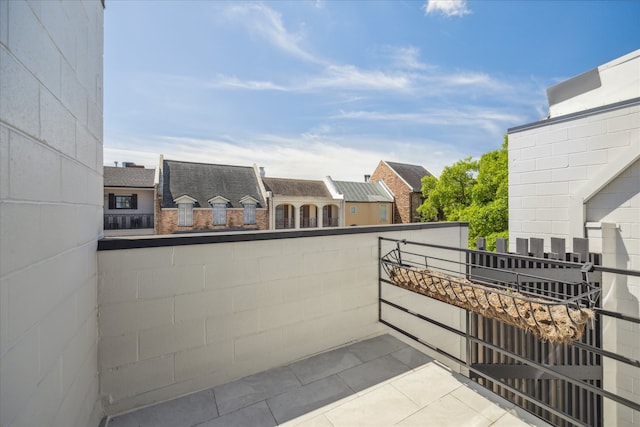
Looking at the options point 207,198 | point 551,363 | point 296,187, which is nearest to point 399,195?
point 296,187

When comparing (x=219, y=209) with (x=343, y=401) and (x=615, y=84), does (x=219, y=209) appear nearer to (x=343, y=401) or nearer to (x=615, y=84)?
(x=343, y=401)

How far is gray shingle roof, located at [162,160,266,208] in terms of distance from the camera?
556 inches

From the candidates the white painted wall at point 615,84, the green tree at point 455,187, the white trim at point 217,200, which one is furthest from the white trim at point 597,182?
the white trim at point 217,200

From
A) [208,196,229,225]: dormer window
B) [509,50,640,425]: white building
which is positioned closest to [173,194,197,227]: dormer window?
[208,196,229,225]: dormer window

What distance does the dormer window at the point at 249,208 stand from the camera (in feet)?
49.6

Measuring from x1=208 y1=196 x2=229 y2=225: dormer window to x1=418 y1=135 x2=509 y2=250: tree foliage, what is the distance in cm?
1116

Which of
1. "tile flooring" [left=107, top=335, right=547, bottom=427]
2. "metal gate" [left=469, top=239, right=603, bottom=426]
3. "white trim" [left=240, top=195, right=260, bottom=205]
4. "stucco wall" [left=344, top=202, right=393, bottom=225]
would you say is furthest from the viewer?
"stucco wall" [left=344, top=202, right=393, bottom=225]

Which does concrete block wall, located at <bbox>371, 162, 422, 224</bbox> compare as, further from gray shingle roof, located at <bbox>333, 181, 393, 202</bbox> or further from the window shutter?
the window shutter

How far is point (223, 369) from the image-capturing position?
1844 millimetres

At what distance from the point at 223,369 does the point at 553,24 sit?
7.26m

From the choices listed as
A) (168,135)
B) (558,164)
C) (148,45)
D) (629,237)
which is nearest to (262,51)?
(148,45)

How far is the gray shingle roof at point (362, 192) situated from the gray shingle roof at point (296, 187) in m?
1.17

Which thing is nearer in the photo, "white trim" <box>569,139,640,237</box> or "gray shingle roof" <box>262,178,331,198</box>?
"white trim" <box>569,139,640,237</box>

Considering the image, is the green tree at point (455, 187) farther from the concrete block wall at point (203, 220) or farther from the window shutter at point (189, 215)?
the window shutter at point (189, 215)
